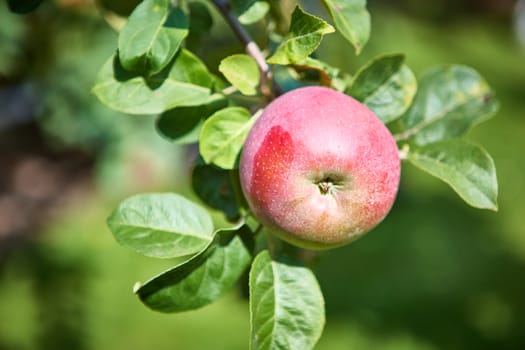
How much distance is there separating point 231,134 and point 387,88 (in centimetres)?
25

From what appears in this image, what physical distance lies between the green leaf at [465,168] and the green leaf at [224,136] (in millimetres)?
250

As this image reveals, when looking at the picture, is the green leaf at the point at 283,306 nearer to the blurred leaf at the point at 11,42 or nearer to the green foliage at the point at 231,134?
the green foliage at the point at 231,134

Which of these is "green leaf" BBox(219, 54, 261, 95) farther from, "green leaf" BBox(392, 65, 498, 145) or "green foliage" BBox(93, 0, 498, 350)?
"green leaf" BBox(392, 65, 498, 145)

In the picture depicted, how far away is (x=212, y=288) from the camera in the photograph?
855 mm

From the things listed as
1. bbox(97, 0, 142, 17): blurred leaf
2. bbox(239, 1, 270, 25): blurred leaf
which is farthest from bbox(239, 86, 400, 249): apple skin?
bbox(97, 0, 142, 17): blurred leaf

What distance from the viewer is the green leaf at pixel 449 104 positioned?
1.00 metres

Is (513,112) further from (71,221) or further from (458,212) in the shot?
(71,221)

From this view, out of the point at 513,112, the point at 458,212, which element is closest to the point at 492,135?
the point at 513,112

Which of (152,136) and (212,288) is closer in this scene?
(212,288)

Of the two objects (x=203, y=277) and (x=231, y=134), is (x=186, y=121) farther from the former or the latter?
(x=203, y=277)

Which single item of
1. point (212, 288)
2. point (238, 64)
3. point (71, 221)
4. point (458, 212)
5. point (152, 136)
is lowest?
point (458, 212)

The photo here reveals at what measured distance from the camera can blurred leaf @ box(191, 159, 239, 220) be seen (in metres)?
0.98

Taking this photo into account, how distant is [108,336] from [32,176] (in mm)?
1630

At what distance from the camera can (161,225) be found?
0.85 metres
